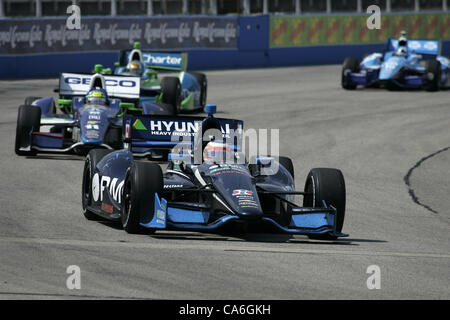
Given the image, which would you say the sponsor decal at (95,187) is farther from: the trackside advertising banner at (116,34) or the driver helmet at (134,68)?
the trackside advertising banner at (116,34)

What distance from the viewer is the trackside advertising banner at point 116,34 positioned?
3052 centimetres

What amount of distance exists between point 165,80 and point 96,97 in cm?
499

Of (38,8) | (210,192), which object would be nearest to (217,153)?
(210,192)

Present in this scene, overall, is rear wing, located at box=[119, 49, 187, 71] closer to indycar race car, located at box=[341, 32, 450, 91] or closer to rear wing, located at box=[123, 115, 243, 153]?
indycar race car, located at box=[341, 32, 450, 91]

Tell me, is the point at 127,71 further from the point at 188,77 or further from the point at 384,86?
the point at 384,86

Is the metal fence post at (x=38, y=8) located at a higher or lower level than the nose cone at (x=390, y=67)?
higher

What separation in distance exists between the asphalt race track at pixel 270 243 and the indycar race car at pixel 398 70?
7.82 m

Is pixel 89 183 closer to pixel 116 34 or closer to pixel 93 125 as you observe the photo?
pixel 93 125

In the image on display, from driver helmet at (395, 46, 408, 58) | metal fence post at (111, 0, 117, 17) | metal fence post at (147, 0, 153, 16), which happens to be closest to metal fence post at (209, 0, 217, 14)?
metal fence post at (147, 0, 153, 16)

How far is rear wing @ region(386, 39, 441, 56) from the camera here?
A: 98.7ft

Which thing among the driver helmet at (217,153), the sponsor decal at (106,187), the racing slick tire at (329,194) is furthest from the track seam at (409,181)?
the sponsor decal at (106,187)

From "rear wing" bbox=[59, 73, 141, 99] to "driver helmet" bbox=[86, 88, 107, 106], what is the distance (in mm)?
1354
